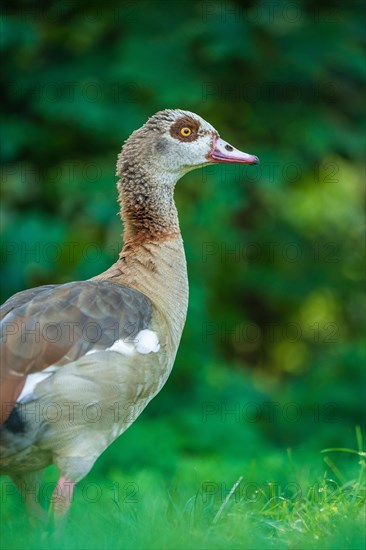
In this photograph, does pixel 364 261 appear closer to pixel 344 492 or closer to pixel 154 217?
pixel 154 217

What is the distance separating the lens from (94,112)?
7973 mm

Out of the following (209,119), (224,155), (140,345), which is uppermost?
(209,119)

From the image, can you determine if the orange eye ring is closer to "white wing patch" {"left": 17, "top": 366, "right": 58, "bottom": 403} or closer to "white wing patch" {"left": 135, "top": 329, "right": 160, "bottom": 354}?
"white wing patch" {"left": 135, "top": 329, "right": 160, "bottom": 354}

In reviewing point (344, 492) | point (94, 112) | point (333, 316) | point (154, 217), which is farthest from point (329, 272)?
point (344, 492)

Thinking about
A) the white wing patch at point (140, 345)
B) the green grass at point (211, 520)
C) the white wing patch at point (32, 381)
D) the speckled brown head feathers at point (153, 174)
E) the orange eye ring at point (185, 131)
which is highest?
the orange eye ring at point (185, 131)

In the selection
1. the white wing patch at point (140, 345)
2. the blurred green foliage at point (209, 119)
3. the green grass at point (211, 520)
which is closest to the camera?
the green grass at point (211, 520)

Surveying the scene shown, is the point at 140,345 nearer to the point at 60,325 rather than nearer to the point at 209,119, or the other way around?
the point at 60,325

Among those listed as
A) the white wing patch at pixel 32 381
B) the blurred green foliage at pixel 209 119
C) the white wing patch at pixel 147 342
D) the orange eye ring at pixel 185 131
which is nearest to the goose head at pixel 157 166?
the orange eye ring at pixel 185 131

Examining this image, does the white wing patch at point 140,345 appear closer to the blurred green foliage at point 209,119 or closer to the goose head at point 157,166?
the goose head at point 157,166

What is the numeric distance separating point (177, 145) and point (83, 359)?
5.29 feet

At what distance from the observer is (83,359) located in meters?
4.14

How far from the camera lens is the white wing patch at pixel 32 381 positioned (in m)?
3.96

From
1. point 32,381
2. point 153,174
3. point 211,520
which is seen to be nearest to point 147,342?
point 32,381

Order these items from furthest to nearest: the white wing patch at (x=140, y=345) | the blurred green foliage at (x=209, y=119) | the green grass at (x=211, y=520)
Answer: the blurred green foliage at (x=209, y=119) < the white wing patch at (x=140, y=345) < the green grass at (x=211, y=520)
